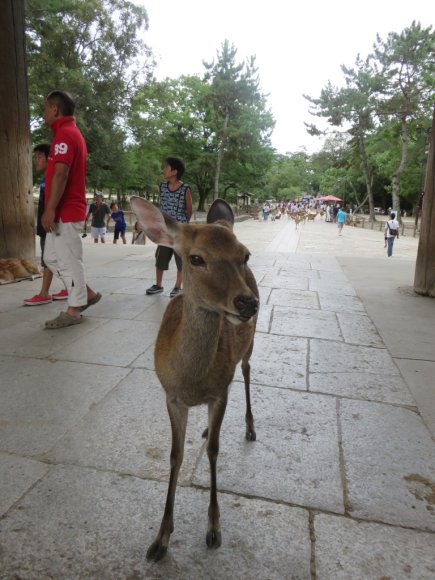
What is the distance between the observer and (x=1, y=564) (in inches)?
60.8

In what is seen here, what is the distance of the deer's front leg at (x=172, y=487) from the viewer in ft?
5.34

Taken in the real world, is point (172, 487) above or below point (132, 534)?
above

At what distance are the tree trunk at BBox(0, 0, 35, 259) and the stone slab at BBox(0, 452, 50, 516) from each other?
215 inches

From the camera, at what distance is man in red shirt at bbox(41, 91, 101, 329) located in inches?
153

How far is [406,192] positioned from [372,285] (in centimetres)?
4001

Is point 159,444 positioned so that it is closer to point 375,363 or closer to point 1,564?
point 1,564

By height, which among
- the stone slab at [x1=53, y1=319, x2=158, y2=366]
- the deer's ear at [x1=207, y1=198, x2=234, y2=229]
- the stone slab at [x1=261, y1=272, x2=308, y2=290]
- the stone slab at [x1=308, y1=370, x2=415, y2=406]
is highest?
the deer's ear at [x1=207, y1=198, x2=234, y2=229]

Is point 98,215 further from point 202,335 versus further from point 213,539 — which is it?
point 213,539

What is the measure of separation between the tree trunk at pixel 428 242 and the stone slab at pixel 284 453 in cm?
Result: 406

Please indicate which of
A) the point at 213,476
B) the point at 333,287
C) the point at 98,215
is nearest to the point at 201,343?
the point at 213,476

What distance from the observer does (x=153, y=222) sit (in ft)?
6.55

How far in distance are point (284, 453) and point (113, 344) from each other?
2.09 m

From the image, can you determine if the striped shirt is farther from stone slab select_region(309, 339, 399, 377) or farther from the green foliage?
the green foliage

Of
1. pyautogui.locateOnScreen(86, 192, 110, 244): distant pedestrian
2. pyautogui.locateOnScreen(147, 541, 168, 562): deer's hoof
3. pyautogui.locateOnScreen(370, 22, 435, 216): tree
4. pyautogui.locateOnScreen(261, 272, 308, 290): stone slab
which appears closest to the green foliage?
pyautogui.locateOnScreen(370, 22, 435, 216): tree
